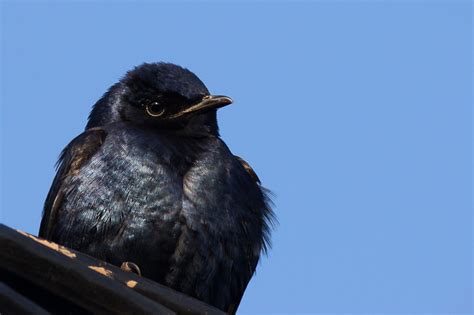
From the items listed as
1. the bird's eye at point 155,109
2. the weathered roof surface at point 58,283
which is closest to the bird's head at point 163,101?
the bird's eye at point 155,109

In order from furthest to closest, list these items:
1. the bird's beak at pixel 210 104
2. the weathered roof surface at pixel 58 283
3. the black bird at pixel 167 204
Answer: the bird's beak at pixel 210 104
the black bird at pixel 167 204
the weathered roof surface at pixel 58 283

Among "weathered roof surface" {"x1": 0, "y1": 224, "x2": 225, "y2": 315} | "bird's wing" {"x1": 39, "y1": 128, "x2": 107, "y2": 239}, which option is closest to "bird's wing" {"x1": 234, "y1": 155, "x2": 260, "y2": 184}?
"bird's wing" {"x1": 39, "y1": 128, "x2": 107, "y2": 239}

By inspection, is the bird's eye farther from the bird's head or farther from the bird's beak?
the bird's beak

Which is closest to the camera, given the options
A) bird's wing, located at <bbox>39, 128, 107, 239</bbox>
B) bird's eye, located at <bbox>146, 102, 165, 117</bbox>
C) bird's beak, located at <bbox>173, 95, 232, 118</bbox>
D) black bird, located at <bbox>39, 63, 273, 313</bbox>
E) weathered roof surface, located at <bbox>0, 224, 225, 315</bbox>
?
weathered roof surface, located at <bbox>0, 224, 225, 315</bbox>

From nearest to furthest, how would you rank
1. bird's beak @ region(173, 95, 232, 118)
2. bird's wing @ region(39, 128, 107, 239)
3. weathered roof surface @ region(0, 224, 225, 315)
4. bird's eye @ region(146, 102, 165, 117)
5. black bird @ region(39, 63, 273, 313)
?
weathered roof surface @ region(0, 224, 225, 315) → black bird @ region(39, 63, 273, 313) → bird's wing @ region(39, 128, 107, 239) → bird's beak @ region(173, 95, 232, 118) → bird's eye @ region(146, 102, 165, 117)

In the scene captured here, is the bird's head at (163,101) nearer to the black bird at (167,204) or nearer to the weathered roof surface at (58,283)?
the black bird at (167,204)

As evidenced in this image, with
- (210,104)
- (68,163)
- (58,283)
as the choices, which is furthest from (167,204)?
(58,283)

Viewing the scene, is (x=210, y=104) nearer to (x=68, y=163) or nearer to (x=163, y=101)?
(x=163, y=101)
